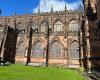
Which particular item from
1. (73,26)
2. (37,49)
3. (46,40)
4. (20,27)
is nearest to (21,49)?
(37,49)

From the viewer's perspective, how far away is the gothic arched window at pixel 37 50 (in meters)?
46.7

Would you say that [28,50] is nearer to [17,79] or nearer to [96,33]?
[96,33]

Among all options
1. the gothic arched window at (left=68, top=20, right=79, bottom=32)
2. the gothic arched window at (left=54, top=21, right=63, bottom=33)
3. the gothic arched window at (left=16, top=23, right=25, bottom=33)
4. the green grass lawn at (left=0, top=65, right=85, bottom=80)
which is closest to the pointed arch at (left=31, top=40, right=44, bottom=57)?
the gothic arched window at (left=54, top=21, right=63, bottom=33)

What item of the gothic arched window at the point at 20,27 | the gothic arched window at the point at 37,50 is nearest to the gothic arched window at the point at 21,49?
the gothic arched window at the point at 37,50

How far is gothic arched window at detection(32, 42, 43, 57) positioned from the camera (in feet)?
153

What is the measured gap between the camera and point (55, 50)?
4600cm

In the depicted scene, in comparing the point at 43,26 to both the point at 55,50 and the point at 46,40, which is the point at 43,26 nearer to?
the point at 46,40

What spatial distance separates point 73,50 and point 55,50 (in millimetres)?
4444

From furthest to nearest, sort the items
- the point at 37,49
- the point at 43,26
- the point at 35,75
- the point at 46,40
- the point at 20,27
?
1. the point at 20,27
2. the point at 43,26
3. the point at 37,49
4. the point at 46,40
5. the point at 35,75

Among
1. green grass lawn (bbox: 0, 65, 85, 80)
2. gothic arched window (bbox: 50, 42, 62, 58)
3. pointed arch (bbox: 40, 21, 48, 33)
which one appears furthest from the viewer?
pointed arch (bbox: 40, 21, 48, 33)

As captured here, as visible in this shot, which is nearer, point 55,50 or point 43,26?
point 55,50

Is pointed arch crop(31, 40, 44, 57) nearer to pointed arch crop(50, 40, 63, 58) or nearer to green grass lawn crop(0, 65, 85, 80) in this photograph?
pointed arch crop(50, 40, 63, 58)

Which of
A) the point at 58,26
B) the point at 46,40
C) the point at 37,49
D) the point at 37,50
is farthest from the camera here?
the point at 58,26

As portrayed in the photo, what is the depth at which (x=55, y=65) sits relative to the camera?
44375 millimetres
